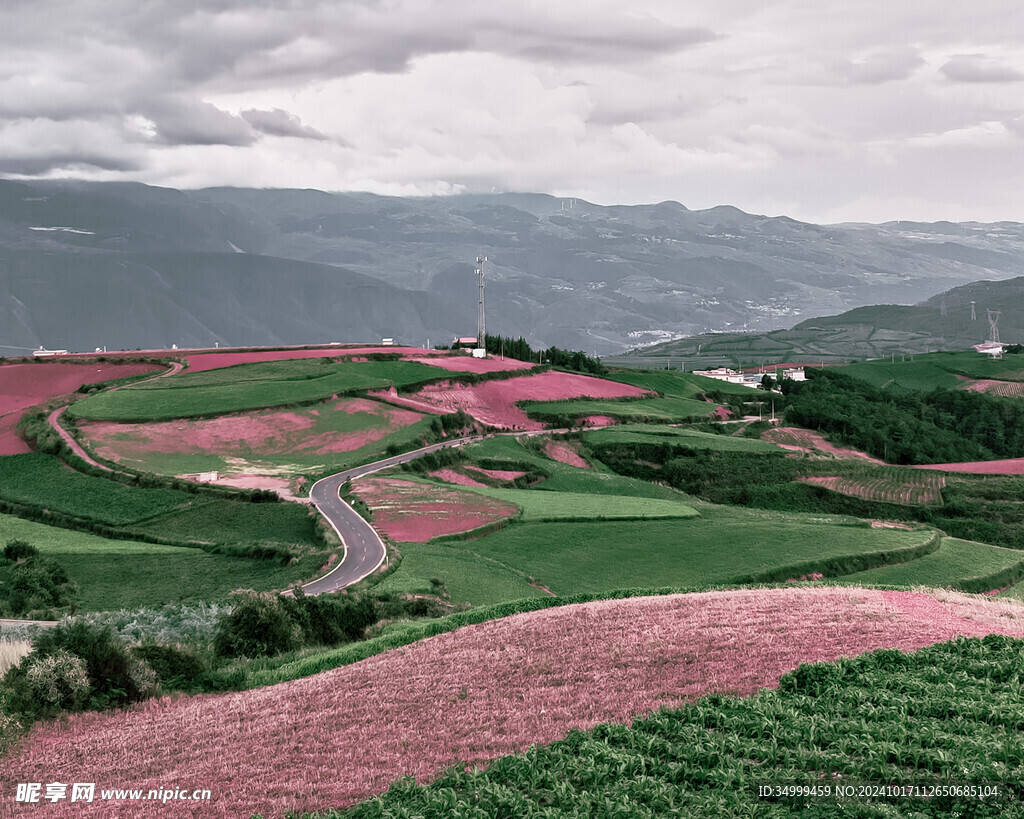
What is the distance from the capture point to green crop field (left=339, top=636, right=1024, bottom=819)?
17.3 metres

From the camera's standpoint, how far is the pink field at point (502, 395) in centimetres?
11844

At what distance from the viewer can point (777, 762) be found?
754 inches

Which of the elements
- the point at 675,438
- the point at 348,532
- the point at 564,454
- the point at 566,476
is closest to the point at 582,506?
the point at 566,476

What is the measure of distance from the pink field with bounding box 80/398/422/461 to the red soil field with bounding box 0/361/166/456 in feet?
72.6

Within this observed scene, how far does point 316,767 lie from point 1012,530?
260 ft

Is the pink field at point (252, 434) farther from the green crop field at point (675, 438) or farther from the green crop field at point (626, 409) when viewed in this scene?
the green crop field at point (626, 409)

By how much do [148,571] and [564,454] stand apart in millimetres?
57403

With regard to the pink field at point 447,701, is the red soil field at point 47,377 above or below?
above

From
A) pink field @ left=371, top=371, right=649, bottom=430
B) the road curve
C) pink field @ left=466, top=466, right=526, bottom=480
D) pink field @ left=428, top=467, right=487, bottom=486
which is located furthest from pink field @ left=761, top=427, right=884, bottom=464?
the road curve

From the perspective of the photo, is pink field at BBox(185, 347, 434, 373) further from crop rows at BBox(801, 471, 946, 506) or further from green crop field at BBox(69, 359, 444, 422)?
crop rows at BBox(801, 471, 946, 506)

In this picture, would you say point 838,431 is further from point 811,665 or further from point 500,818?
point 500,818

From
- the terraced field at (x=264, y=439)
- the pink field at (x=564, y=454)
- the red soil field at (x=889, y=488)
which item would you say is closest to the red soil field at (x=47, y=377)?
the terraced field at (x=264, y=439)

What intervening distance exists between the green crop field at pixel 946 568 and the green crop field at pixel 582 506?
17.2 metres

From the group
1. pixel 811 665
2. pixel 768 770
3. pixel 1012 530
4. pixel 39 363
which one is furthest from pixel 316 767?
pixel 39 363
